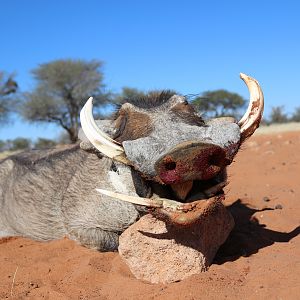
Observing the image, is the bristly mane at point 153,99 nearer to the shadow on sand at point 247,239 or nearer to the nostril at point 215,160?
the nostril at point 215,160

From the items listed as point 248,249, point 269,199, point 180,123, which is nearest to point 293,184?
point 269,199

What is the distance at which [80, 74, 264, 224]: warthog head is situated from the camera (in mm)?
2725

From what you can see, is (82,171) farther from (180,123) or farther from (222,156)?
(222,156)

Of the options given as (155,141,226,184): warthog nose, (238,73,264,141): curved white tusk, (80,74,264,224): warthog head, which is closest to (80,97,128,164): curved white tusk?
(80,74,264,224): warthog head

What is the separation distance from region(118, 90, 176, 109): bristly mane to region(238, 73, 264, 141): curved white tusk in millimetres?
578

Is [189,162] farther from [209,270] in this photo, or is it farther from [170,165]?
[209,270]

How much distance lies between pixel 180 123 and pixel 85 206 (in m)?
1.37

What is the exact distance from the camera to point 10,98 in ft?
114

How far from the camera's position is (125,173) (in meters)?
3.66

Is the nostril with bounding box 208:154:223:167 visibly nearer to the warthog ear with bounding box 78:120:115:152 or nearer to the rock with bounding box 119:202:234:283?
the rock with bounding box 119:202:234:283

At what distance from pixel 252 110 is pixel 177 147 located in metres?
0.86

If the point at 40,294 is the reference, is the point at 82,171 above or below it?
above

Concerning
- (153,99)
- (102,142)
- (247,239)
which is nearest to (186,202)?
(102,142)

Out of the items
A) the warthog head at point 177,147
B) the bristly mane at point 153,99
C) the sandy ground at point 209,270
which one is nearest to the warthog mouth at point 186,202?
the warthog head at point 177,147
